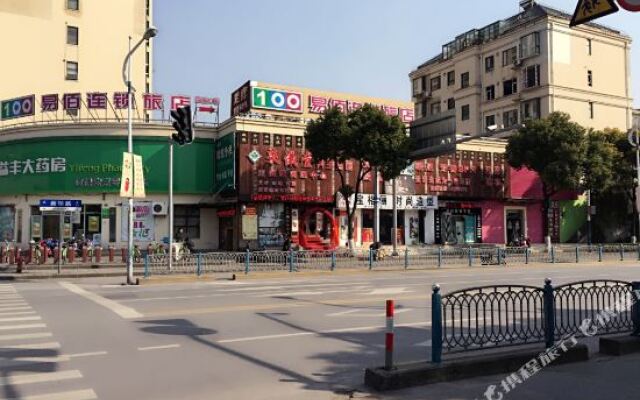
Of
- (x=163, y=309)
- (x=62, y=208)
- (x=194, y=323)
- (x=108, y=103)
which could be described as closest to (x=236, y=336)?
(x=194, y=323)

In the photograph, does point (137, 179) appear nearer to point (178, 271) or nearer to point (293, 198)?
point (178, 271)

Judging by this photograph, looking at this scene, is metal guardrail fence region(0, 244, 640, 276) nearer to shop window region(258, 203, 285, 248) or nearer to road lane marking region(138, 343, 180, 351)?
shop window region(258, 203, 285, 248)

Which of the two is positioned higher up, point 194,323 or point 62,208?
point 62,208

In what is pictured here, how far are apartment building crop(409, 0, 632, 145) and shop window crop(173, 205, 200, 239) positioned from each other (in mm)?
23032

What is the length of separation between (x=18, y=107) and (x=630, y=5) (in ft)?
134

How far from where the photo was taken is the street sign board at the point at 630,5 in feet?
20.2

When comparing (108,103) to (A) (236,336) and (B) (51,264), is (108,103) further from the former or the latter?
(A) (236,336)

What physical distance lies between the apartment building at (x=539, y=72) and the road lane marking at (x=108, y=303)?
119 ft

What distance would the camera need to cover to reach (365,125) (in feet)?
103

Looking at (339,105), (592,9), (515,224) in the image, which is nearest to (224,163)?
(339,105)

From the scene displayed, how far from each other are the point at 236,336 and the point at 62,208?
1691 cm

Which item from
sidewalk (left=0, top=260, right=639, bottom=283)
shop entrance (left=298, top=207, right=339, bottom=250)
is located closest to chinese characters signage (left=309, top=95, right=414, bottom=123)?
Result: shop entrance (left=298, top=207, right=339, bottom=250)

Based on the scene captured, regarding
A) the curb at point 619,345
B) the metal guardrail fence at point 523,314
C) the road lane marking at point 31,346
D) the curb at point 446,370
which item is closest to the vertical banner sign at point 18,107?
the road lane marking at point 31,346

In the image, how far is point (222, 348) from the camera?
913cm
